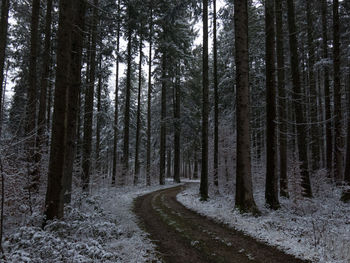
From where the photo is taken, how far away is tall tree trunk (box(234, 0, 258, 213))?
960 centimetres

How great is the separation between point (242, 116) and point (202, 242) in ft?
18.5

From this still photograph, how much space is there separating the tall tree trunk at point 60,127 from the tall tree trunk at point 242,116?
671 cm

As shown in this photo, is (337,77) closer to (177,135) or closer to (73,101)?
(73,101)

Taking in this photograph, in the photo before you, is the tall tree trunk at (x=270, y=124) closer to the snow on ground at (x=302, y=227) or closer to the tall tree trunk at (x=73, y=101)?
the snow on ground at (x=302, y=227)

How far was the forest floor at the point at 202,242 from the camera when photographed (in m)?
5.08

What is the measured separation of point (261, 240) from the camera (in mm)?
6188

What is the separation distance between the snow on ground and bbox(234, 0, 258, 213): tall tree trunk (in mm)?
959

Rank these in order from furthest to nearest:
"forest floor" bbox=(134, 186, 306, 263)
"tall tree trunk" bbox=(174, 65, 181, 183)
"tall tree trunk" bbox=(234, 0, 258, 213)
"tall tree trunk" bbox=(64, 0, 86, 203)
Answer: "tall tree trunk" bbox=(174, 65, 181, 183) < "tall tree trunk" bbox=(234, 0, 258, 213) < "tall tree trunk" bbox=(64, 0, 86, 203) < "forest floor" bbox=(134, 186, 306, 263)

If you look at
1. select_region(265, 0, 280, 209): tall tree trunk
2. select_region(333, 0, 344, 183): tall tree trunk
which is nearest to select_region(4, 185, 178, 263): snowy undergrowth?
select_region(265, 0, 280, 209): tall tree trunk

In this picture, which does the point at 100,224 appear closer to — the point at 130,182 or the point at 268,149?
the point at 268,149

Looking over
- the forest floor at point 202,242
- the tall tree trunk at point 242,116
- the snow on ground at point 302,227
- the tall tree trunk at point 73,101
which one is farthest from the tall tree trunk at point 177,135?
the forest floor at point 202,242

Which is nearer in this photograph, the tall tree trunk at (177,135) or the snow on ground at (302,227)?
the snow on ground at (302,227)

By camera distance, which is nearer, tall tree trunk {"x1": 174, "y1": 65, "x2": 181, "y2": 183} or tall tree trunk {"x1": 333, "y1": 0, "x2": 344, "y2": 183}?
tall tree trunk {"x1": 333, "y1": 0, "x2": 344, "y2": 183}

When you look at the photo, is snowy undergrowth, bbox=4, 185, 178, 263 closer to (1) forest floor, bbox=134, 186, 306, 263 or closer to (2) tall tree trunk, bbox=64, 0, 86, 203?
(1) forest floor, bbox=134, 186, 306, 263
